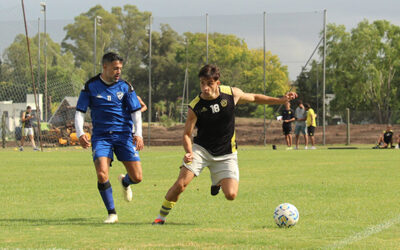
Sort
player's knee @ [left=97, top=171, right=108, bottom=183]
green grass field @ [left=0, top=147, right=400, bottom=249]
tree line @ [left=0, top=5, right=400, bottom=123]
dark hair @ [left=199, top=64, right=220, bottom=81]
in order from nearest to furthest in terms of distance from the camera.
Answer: green grass field @ [left=0, top=147, right=400, bottom=249]
dark hair @ [left=199, top=64, right=220, bottom=81]
player's knee @ [left=97, top=171, right=108, bottom=183]
tree line @ [left=0, top=5, right=400, bottom=123]

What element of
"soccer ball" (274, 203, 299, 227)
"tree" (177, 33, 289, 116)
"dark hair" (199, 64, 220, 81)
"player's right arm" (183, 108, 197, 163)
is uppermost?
"tree" (177, 33, 289, 116)

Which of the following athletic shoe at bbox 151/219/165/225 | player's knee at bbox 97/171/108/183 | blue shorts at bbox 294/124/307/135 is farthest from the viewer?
blue shorts at bbox 294/124/307/135

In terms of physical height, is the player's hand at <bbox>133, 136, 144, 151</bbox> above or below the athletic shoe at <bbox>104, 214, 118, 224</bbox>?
above

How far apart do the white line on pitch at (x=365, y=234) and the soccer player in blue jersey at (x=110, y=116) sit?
2.92m

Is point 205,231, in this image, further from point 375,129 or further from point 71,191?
point 375,129

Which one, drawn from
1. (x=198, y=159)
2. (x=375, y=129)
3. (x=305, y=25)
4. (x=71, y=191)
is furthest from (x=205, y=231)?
(x=375, y=129)

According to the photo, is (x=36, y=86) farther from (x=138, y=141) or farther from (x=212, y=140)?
(x=212, y=140)

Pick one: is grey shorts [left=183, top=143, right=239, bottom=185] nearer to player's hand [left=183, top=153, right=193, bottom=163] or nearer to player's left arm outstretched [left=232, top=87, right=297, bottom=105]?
player's hand [left=183, top=153, right=193, bottom=163]

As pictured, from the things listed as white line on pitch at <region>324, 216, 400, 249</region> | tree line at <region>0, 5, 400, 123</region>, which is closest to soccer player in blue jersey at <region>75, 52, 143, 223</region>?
white line on pitch at <region>324, 216, 400, 249</region>

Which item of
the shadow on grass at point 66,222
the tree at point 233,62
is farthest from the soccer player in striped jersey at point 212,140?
the tree at point 233,62

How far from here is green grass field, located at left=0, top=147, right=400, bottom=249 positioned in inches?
263

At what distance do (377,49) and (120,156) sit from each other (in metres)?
60.3

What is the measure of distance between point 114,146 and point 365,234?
332 cm

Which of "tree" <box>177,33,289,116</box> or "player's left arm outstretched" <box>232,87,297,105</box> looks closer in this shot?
"player's left arm outstretched" <box>232,87,297,105</box>
